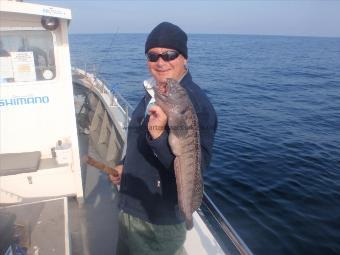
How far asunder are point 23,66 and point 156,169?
132 inches

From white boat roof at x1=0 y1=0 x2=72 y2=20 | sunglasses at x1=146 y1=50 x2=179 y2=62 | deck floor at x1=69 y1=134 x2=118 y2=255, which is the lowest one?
deck floor at x1=69 y1=134 x2=118 y2=255

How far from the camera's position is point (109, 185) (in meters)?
6.00

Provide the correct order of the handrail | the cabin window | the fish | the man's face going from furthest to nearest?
1. the cabin window
2. the handrail
3. the man's face
4. the fish

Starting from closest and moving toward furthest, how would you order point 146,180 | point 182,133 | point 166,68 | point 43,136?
point 182,133 → point 166,68 → point 146,180 → point 43,136

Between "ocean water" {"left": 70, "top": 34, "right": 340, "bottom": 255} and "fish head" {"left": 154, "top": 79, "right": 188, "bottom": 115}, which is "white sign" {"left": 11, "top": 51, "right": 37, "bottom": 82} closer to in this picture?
"ocean water" {"left": 70, "top": 34, "right": 340, "bottom": 255}

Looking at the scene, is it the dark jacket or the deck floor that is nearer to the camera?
the dark jacket

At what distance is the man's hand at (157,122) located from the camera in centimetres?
201

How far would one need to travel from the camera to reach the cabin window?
462 centimetres

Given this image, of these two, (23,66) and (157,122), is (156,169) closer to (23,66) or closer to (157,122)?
(157,122)

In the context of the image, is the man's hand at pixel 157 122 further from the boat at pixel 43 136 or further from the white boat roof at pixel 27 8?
the white boat roof at pixel 27 8

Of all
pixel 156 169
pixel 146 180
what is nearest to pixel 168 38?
pixel 156 169

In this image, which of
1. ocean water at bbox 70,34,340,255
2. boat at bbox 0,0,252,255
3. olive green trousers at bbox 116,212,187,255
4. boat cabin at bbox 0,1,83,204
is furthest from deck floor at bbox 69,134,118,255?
ocean water at bbox 70,34,340,255

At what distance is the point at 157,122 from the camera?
2.03 metres

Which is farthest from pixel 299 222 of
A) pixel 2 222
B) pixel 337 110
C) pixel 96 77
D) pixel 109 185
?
pixel 337 110
